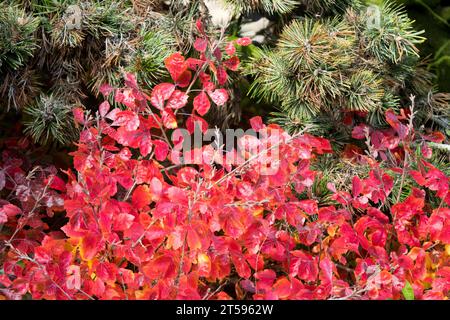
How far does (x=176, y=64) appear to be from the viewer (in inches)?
51.0

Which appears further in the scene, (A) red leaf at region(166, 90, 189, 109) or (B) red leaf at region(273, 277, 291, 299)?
(A) red leaf at region(166, 90, 189, 109)

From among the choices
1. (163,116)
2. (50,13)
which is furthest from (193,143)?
(50,13)

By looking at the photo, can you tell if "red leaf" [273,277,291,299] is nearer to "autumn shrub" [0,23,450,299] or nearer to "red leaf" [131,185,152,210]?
"autumn shrub" [0,23,450,299]

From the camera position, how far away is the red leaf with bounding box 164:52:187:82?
4.24 ft

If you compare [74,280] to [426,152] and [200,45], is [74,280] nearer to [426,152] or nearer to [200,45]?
[200,45]

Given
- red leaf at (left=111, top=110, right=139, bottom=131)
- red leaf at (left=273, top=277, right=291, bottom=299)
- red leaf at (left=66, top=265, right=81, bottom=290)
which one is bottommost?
red leaf at (left=273, top=277, right=291, bottom=299)

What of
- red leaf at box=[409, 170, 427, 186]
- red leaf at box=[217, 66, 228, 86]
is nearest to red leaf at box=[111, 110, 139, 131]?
red leaf at box=[217, 66, 228, 86]

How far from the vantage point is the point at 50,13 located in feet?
4.59

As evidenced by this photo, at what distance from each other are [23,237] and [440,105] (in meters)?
1.22

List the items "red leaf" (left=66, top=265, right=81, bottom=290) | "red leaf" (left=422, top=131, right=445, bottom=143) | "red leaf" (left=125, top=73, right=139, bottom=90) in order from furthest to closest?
1. "red leaf" (left=422, top=131, right=445, bottom=143)
2. "red leaf" (left=125, top=73, right=139, bottom=90)
3. "red leaf" (left=66, top=265, right=81, bottom=290)

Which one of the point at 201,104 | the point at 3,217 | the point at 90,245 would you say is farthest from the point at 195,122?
the point at 3,217

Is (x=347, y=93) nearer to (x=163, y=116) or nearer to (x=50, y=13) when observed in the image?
(x=163, y=116)

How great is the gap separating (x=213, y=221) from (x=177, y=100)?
0.33 metres

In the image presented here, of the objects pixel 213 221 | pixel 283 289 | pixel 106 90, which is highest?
pixel 106 90
